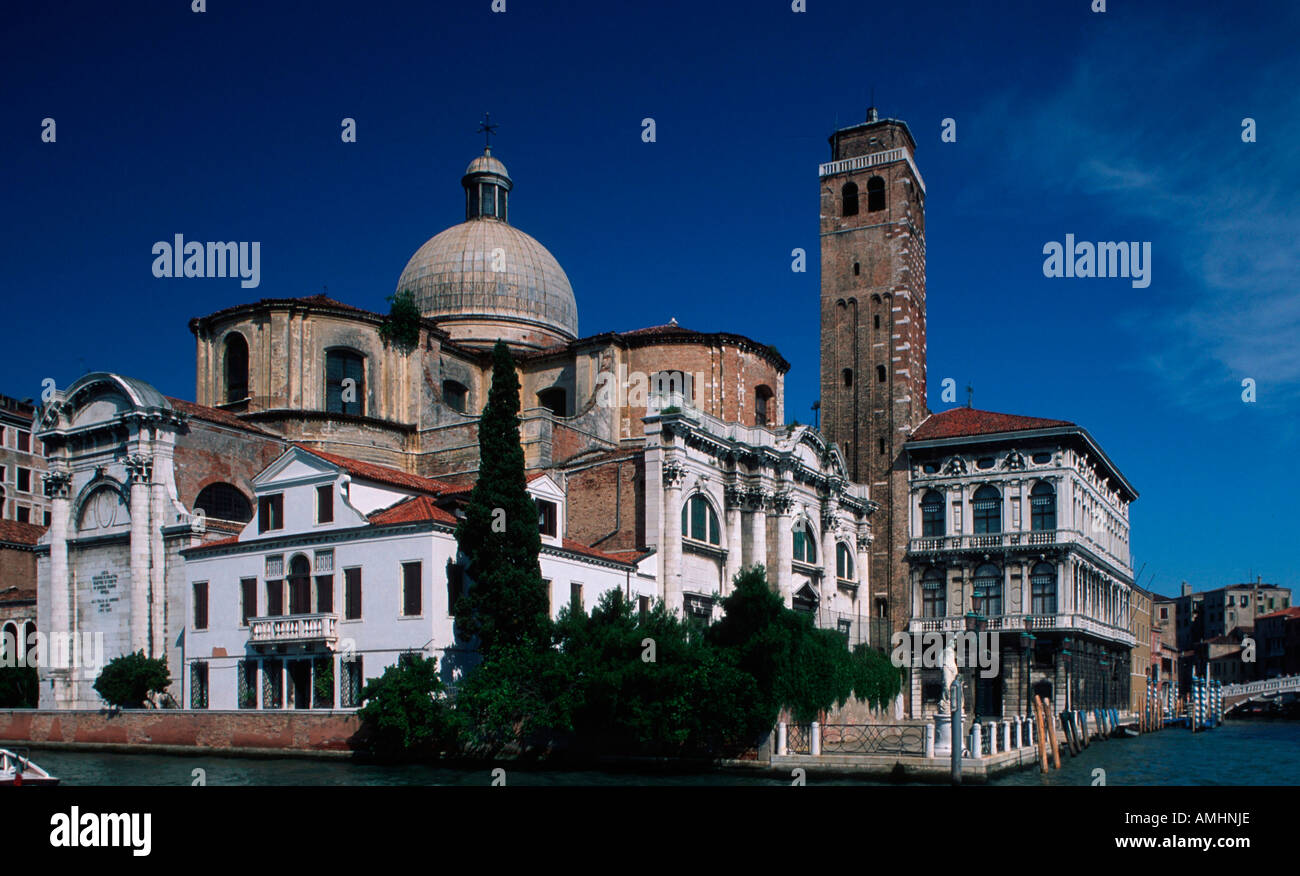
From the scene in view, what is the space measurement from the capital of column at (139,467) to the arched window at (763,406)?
20179 millimetres

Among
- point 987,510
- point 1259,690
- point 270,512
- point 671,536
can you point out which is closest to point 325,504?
point 270,512

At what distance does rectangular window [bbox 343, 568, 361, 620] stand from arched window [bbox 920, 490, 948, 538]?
83.7ft

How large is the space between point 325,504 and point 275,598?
2.67 meters

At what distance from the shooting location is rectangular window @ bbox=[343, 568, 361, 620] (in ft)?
95.0

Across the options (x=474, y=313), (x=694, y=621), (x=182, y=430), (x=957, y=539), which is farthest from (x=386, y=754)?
(x=957, y=539)

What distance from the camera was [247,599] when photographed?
30.9 meters

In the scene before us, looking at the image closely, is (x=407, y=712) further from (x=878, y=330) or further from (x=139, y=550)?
(x=878, y=330)

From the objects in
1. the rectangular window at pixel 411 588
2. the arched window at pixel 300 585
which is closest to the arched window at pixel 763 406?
the rectangular window at pixel 411 588

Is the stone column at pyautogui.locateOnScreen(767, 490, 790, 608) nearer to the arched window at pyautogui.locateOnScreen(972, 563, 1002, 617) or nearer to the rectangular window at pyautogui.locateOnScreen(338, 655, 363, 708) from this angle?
the arched window at pyautogui.locateOnScreen(972, 563, 1002, 617)

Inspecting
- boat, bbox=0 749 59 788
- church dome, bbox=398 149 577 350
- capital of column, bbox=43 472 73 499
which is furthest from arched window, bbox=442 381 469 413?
boat, bbox=0 749 59 788

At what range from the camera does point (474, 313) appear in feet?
153
